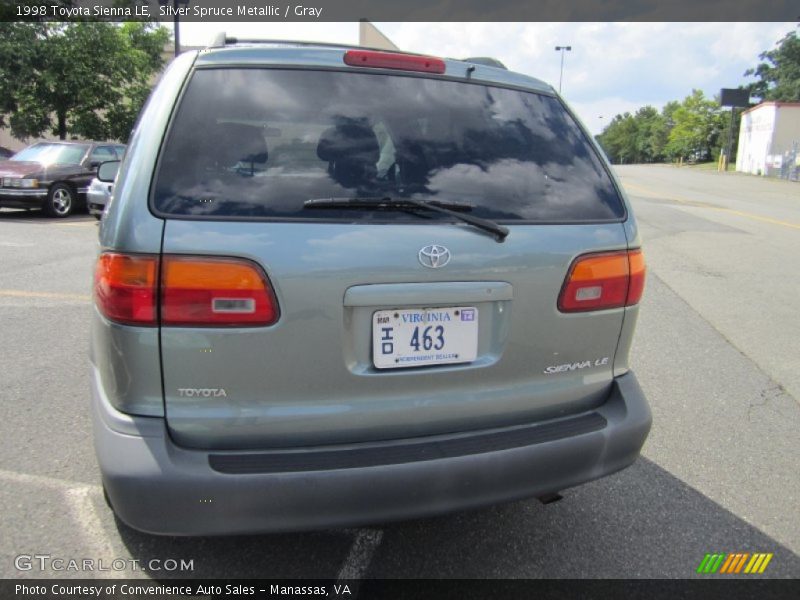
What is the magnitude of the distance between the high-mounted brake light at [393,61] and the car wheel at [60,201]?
12.9 meters

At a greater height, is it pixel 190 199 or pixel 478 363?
pixel 190 199

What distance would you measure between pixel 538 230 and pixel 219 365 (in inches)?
46.9

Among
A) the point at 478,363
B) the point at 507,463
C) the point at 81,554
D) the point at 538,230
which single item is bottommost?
the point at 81,554

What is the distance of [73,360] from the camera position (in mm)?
4516

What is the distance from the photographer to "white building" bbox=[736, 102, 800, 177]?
143 ft

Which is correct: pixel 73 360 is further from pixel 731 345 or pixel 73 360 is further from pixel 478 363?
pixel 731 345

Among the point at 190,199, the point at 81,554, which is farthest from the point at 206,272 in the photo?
the point at 81,554

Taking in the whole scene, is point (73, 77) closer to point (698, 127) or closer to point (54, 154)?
point (54, 154)

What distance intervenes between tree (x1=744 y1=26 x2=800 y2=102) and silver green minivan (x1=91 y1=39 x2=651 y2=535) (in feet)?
271

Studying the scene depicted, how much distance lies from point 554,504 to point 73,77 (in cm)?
2181

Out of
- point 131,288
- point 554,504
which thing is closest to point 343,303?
point 131,288

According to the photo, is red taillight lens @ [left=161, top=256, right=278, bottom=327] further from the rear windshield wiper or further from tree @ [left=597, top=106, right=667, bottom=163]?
tree @ [left=597, top=106, right=667, bottom=163]

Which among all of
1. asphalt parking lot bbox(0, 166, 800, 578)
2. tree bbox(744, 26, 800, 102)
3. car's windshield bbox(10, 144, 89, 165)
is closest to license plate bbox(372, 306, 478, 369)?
asphalt parking lot bbox(0, 166, 800, 578)

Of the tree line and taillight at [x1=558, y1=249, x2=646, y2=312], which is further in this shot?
the tree line
